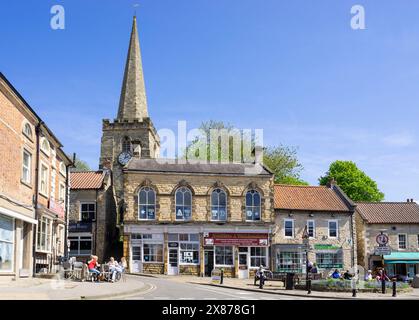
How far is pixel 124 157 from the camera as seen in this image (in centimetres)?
5984

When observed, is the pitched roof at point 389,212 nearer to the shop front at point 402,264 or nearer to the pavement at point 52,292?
the shop front at point 402,264

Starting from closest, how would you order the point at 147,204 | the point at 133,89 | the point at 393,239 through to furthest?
the point at 147,204 < the point at 393,239 < the point at 133,89

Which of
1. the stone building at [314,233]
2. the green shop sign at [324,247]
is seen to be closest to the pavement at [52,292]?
the stone building at [314,233]

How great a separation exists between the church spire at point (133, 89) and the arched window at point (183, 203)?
2175 cm

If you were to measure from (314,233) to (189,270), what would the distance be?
10.8 meters

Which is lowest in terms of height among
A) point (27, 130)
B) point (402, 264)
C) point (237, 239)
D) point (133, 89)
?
point (402, 264)

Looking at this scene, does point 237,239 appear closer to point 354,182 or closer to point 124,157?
point 124,157

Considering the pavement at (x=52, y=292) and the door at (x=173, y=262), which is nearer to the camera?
the pavement at (x=52, y=292)

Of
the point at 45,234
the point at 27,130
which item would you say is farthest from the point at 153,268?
the point at 27,130

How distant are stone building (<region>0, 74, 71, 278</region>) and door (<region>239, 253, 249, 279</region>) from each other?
48.8 ft

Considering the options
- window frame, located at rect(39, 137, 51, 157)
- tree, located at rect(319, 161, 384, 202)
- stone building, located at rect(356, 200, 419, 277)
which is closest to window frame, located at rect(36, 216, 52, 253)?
window frame, located at rect(39, 137, 51, 157)

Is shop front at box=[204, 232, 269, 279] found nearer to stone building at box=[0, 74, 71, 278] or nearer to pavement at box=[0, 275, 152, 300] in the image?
stone building at box=[0, 74, 71, 278]

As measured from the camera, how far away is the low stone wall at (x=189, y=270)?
137 feet

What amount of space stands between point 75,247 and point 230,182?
1372cm
